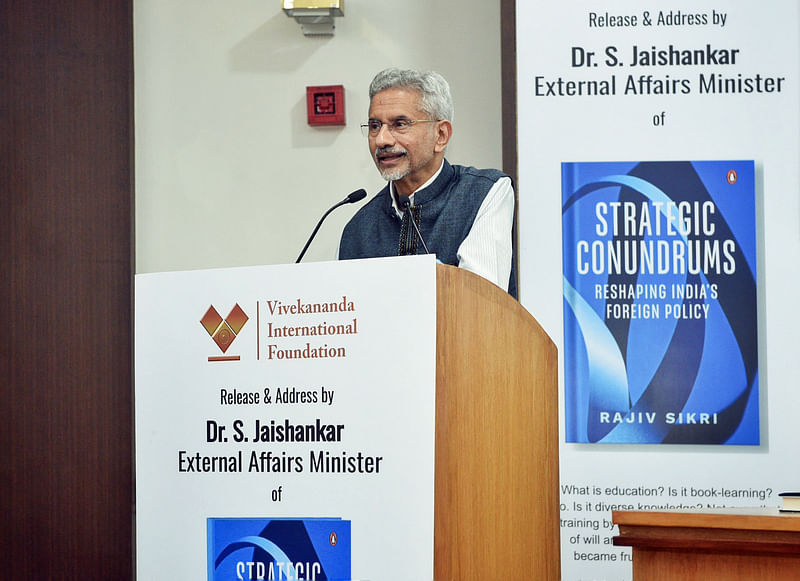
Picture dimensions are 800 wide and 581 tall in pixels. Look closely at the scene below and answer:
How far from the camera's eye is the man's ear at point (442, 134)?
8.46ft

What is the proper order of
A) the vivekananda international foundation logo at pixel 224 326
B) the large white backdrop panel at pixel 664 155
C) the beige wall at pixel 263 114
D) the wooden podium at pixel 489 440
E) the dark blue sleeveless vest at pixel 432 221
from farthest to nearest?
the beige wall at pixel 263 114 < the large white backdrop panel at pixel 664 155 < the dark blue sleeveless vest at pixel 432 221 < the vivekananda international foundation logo at pixel 224 326 < the wooden podium at pixel 489 440

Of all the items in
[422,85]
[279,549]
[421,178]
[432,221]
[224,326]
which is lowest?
[279,549]

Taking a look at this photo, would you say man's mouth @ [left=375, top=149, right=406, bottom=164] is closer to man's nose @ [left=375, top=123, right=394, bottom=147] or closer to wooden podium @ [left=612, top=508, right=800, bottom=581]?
man's nose @ [left=375, top=123, right=394, bottom=147]

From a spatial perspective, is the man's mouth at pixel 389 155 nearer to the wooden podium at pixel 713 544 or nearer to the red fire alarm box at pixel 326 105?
the red fire alarm box at pixel 326 105

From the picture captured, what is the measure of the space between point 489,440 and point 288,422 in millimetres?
330

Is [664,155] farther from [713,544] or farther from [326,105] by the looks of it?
[713,544]

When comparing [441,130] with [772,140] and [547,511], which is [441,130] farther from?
[547,511]

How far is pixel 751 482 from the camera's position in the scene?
2.81 meters

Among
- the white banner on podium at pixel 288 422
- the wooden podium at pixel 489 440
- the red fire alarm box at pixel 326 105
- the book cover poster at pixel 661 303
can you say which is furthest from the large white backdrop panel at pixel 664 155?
the white banner on podium at pixel 288 422

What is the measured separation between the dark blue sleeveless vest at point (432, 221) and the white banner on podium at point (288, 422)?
0.84 m

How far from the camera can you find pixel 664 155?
2.92 metres

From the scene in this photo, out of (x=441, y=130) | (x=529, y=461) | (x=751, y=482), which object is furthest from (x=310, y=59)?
(x=529, y=461)

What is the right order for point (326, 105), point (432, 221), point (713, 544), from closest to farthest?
point (713, 544), point (432, 221), point (326, 105)

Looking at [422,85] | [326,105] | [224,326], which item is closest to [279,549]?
[224,326]
